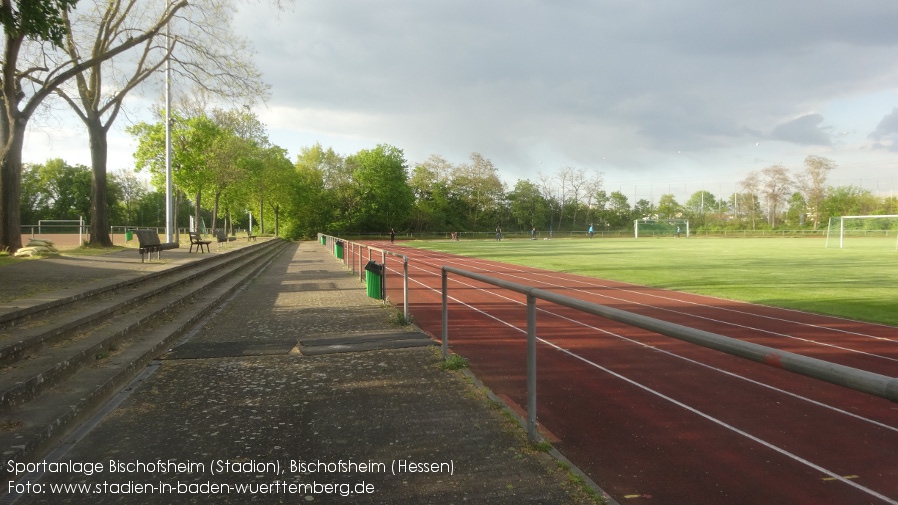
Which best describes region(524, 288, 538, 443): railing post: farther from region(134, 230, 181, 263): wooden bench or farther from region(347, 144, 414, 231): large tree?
region(347, 144, 414, 231): large tree

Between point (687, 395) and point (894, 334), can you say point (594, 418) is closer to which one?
point (687, 395)

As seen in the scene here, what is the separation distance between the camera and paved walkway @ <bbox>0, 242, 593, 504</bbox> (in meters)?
3.06

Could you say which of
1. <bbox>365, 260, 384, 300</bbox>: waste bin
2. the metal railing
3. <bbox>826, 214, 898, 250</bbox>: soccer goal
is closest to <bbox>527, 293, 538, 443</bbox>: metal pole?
the metal railing

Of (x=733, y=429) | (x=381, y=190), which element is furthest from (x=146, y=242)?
(x=381, y=190)

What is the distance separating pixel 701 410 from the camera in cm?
467

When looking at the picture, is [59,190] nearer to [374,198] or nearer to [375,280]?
[374,198]

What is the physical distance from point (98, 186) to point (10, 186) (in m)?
4.89

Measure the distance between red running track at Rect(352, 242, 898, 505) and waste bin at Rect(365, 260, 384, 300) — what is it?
2.55 m

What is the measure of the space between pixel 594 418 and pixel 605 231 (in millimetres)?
85549

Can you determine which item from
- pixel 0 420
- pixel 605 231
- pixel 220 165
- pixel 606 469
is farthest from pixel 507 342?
pixel 605 231

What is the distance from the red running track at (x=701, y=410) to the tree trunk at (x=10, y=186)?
14.6 meters

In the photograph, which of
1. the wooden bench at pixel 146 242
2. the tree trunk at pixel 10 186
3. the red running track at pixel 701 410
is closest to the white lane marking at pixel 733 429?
the red running track at pixel 701 410

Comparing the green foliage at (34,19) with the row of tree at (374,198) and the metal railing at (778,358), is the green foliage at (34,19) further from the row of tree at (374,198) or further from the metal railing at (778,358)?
the row of tree at (374,198)

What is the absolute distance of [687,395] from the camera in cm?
507
